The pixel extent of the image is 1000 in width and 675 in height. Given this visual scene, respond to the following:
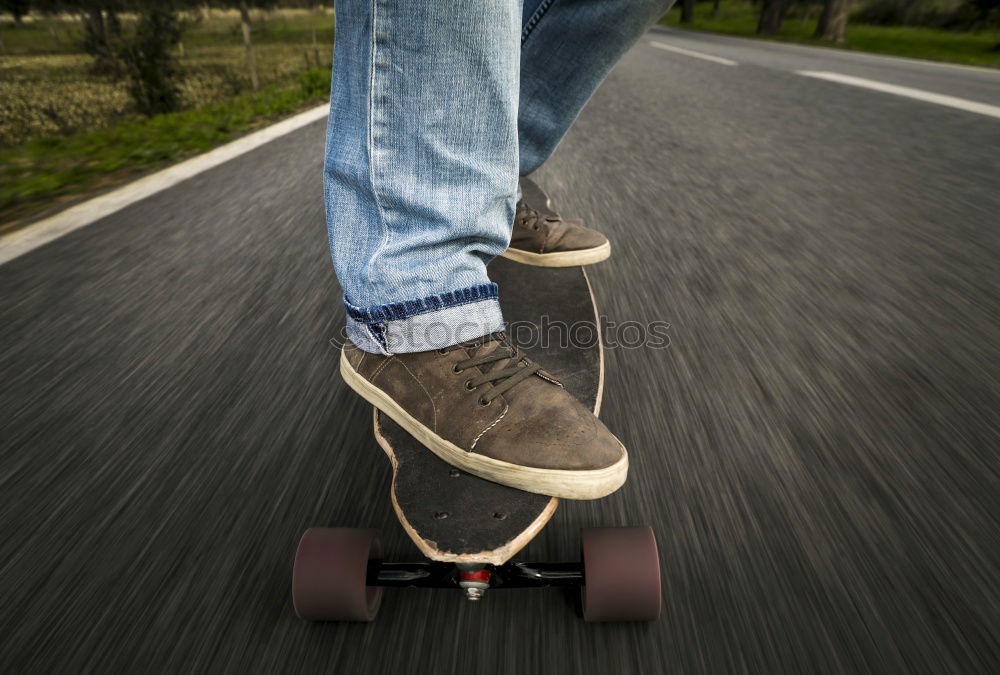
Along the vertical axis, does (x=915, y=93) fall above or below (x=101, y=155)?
above

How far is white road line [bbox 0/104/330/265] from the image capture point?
2.31m

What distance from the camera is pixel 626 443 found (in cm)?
124

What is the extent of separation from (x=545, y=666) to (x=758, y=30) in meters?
31.9

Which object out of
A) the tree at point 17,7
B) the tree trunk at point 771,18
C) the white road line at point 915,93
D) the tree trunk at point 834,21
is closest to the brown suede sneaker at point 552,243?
the white road line at point 915,93

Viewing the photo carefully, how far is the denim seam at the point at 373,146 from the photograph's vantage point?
991 millimetres

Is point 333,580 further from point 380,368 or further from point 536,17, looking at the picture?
point 536,17

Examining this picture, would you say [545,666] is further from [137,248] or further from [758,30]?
[758,30]

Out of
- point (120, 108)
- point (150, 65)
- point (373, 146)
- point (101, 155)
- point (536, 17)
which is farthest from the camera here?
point (150, 65)

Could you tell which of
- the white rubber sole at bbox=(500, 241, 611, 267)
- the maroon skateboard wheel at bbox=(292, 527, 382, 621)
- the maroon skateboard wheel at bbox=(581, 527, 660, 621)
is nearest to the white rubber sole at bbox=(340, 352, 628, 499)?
the maroon skateboard wheel at bbox=(581, 527, 660, 621)

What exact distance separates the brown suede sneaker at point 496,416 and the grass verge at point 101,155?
96.5 inches

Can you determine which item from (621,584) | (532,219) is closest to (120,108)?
(532,219)

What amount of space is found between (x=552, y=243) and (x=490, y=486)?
1.08 meters

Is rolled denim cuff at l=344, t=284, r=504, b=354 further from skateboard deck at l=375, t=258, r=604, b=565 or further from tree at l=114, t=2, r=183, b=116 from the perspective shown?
tree at l=114, t=2, r=183, b=116

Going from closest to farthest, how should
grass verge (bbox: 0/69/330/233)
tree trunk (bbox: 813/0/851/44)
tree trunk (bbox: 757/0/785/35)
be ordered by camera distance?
grass verge (bbox: 0/69/330/233) < tree trunk (bbox: 813/0/851/44) < tree trunk (bbox: 757/0/785/35)
